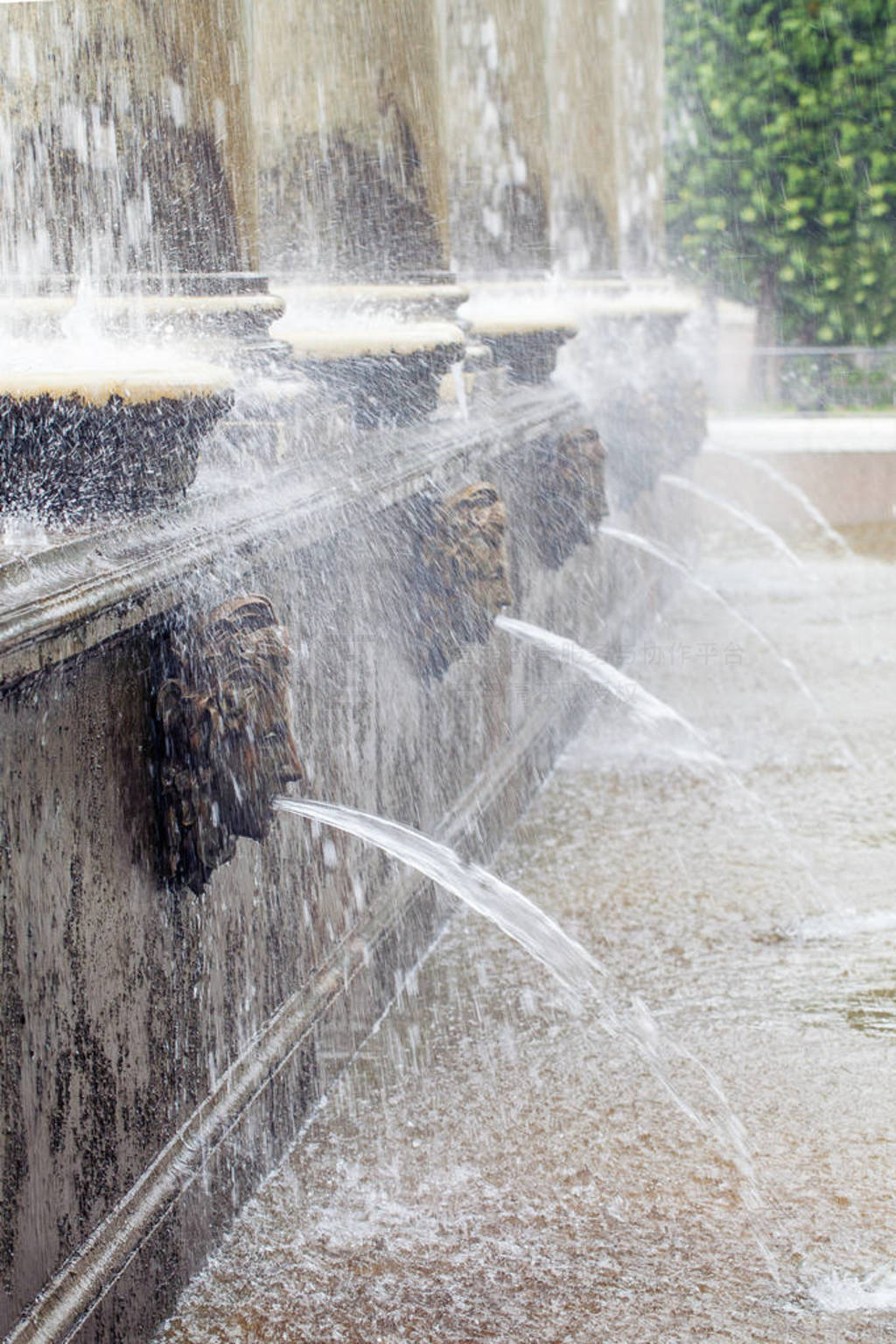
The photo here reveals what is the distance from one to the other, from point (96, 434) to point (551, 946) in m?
1.91

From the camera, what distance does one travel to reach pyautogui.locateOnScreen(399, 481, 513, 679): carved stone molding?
5.48 m

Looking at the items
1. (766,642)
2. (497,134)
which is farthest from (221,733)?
(766,642)

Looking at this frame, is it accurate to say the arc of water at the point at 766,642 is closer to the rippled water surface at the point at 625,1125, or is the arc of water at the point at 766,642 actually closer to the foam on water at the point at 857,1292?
the rippled water surface at the point at 625,1125

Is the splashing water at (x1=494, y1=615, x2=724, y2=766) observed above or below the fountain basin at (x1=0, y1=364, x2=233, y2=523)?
below

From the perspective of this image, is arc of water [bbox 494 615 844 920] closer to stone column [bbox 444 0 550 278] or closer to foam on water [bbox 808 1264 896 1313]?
foam on water [bbox 808 1264 896 1313]

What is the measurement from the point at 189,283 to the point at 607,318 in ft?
22.6

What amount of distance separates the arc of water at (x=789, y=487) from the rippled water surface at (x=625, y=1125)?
789 cm

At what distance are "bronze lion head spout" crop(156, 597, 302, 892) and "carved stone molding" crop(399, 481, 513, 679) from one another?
1750 millimetres

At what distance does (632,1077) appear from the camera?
460 centimetres

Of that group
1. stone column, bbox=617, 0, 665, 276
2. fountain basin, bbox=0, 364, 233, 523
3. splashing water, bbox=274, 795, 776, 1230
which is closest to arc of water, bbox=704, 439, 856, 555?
stone column, bbox=617, 0, 665, 276

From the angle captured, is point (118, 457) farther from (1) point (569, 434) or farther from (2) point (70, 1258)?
(1) point (569, 434)

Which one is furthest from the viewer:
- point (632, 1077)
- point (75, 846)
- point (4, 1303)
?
point (632, 1077)

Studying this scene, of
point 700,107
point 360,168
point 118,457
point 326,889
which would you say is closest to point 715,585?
point 360,168

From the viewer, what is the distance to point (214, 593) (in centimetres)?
367
